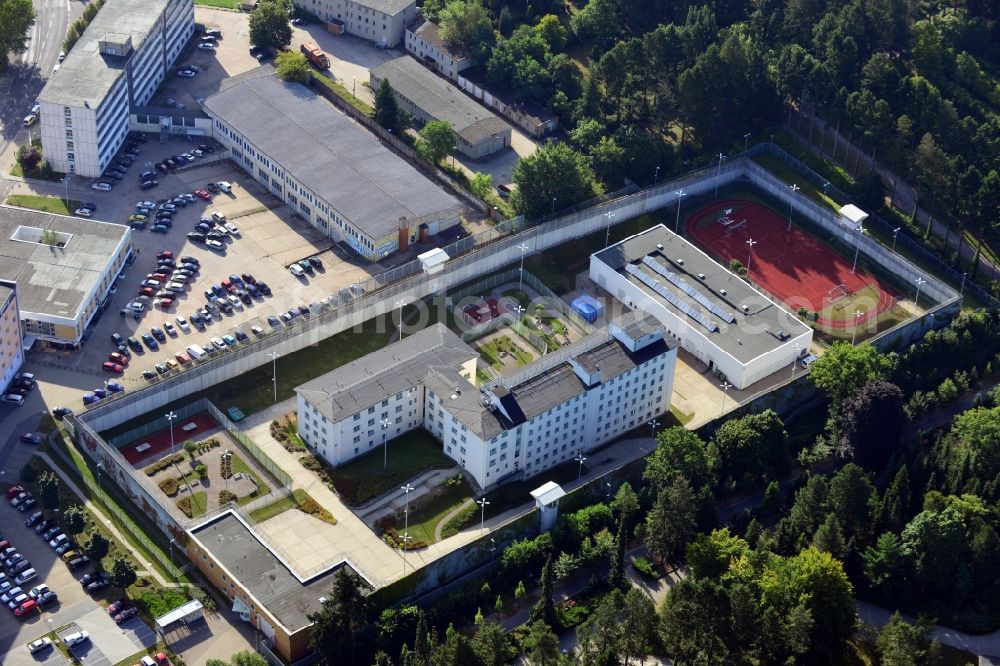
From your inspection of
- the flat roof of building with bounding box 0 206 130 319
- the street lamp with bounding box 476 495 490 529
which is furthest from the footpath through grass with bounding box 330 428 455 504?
the flat roof of building with bounding box 0 206 130 319

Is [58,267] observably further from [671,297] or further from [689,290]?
[689,290]

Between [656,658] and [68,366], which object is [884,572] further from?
[68,366]

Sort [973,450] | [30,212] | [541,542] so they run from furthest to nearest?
[30,212] → [973,450] → [541,542]

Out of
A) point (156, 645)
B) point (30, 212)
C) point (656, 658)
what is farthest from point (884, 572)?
point (30, 212)

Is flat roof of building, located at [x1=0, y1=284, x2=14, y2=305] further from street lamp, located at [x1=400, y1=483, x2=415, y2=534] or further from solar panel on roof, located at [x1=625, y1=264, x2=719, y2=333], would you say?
solar panel on roof, located at [x1=625, y1=264, x2=719, y2=333]

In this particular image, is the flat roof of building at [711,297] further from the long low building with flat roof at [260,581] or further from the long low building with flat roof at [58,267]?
the long low building with flat roof at [58,267]

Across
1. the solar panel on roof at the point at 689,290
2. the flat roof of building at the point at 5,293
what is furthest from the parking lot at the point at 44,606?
the solar panel on roof at the point at 689,290
